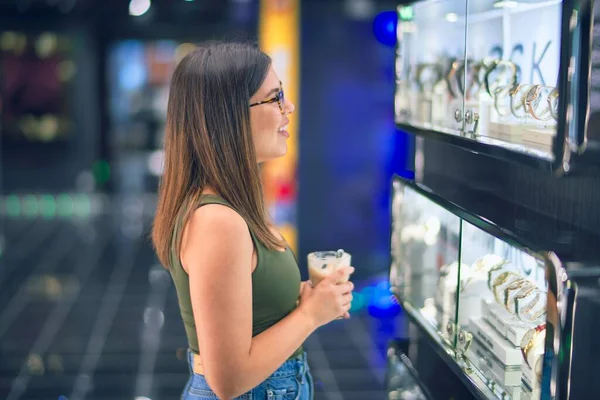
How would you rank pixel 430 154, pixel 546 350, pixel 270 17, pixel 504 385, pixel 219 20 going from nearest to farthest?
pixel 546 350, pixel 504 385, pixel 430 154, pixel 270 17, pixel 219 20

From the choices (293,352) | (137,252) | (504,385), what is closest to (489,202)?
(504,385)

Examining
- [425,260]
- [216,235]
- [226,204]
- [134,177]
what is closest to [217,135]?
[226,204]

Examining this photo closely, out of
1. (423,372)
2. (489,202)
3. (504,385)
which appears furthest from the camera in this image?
(423,372)

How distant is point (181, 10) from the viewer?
9.62 metres

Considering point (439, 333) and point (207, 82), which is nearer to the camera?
point (207, 82)

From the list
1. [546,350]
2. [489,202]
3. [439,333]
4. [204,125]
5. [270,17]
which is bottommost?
[439,333]

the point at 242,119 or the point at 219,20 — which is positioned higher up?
the point at 219,20

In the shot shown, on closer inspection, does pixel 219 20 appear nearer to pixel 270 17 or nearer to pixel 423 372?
pixel 270 17

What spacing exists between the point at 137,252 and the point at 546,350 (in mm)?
6545

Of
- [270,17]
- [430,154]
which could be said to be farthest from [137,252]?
[430,154]

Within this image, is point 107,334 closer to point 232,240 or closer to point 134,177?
point 232,240

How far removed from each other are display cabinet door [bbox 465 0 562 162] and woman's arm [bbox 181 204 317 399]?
0.60 m

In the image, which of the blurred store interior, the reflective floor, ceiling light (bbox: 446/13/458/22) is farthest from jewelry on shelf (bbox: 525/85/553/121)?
the reflective floor

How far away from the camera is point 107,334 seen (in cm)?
515
